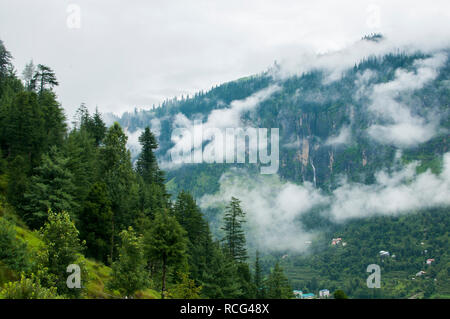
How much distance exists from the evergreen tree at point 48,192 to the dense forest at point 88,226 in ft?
0.45

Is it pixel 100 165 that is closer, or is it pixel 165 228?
pixel 165 228

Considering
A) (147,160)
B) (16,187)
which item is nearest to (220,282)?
(16,187)

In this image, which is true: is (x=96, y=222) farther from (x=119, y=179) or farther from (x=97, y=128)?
(x=97, y=128)

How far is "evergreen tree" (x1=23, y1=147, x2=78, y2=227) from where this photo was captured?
49656 millimetres

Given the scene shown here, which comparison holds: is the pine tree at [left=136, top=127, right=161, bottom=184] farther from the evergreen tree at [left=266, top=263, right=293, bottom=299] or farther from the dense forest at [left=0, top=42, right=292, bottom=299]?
the evergreen tree at [left=266, top=263, right=293, bottom=299]

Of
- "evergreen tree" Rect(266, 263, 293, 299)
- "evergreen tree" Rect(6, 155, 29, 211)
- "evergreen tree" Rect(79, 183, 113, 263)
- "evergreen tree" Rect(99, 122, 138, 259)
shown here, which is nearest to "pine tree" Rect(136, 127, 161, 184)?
"evergreen tree" Rect(99, 122, 138, 259)

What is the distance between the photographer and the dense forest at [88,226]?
33094 millimetres

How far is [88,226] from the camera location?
52.8 meters

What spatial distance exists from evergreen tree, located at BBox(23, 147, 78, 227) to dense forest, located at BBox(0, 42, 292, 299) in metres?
0.14

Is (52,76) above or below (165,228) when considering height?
above
